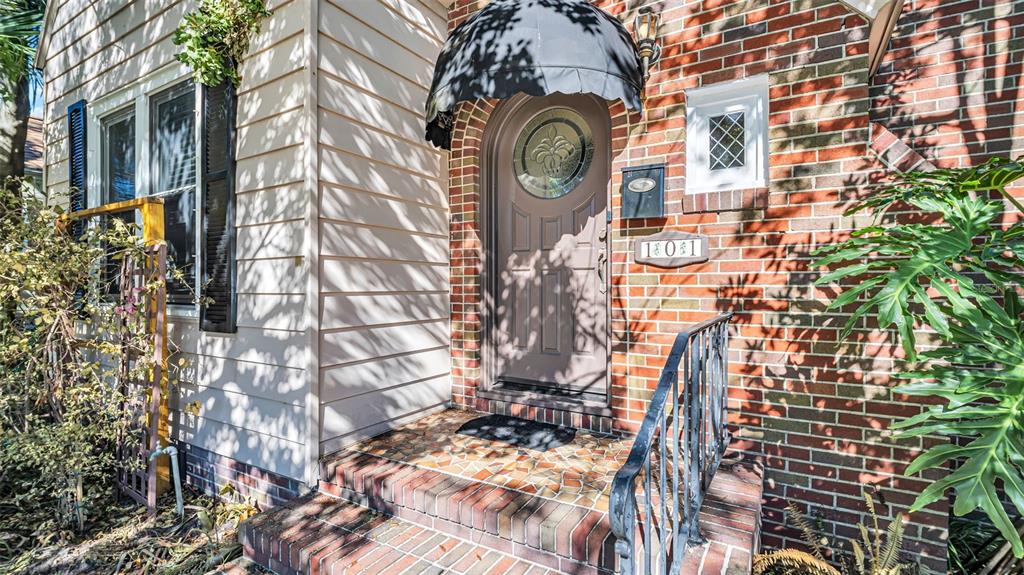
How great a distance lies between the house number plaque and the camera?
2.67 m

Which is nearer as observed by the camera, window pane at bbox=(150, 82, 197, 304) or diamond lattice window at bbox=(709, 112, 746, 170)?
diamond lattice window at bbox=(709, 112, 746, 170)

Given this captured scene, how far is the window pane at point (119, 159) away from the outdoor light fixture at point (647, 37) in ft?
13.4

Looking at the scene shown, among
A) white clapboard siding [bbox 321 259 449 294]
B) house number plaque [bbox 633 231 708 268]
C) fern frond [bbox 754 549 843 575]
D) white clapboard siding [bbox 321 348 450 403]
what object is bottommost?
fern frond [bbox 754 549 843 575]

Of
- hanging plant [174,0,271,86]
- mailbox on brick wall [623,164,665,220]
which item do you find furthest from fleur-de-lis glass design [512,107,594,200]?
hanging plant [174,0,271,86]

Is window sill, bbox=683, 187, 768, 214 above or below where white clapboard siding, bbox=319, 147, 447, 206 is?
below

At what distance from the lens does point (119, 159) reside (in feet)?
13.0

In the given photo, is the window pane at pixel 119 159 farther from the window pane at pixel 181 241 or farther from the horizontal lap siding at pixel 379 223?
the horizontal lap siding at pixel 379 223

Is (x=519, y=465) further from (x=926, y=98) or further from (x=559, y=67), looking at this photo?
(x=926, y=98)

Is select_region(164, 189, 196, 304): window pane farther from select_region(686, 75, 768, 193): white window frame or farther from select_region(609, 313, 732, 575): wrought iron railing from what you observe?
select_region(686, 75, 768, 193): white window frame

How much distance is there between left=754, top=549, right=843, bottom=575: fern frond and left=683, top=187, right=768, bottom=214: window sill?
1702 millimetres

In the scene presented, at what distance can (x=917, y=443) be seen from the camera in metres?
2.20

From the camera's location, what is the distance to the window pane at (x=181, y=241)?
129 inches

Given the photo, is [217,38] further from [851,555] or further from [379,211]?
[851,555]

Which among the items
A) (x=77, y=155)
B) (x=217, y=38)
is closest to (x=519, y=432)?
(x=217, y=38)
